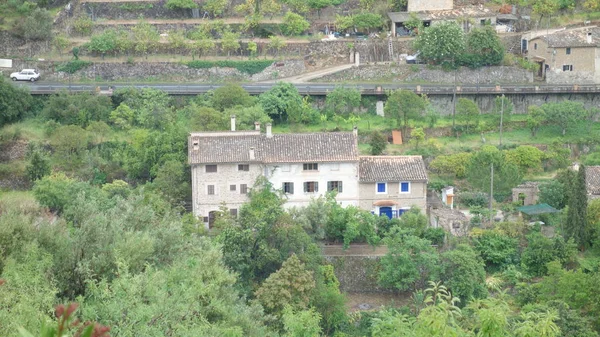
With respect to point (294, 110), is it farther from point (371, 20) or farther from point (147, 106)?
point (371, 20)

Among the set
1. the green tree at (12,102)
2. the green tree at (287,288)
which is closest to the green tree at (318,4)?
the green tree at (12,102)

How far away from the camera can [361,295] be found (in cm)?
4438

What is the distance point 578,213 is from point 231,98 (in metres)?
20.4

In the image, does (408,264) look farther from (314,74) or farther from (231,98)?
(314,74)

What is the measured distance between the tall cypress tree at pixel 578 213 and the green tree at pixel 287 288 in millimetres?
12703

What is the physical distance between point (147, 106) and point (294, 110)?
8.07 metres

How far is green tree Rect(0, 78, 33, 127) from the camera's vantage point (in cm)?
5753

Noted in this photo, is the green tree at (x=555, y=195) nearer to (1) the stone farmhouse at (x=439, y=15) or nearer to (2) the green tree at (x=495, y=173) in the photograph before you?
(2) the green tree at (x=495, y=173)

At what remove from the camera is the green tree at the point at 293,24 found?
221 ft

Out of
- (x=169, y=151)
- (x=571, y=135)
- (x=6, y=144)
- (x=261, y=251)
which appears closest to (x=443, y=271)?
(x=261, y=251)

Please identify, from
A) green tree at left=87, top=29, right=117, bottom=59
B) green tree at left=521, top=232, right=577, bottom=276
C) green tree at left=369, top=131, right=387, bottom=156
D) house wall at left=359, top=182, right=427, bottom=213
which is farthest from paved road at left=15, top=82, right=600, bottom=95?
green tree at left=521, top=232, right=577, bottom=276

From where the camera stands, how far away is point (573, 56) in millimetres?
64000

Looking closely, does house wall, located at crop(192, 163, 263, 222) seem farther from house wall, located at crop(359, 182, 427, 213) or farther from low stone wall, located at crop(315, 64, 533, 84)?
low stone wall, located at crop(315, 64, 533, 84)

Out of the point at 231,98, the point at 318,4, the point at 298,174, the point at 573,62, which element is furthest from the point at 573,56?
the point at 298,174
